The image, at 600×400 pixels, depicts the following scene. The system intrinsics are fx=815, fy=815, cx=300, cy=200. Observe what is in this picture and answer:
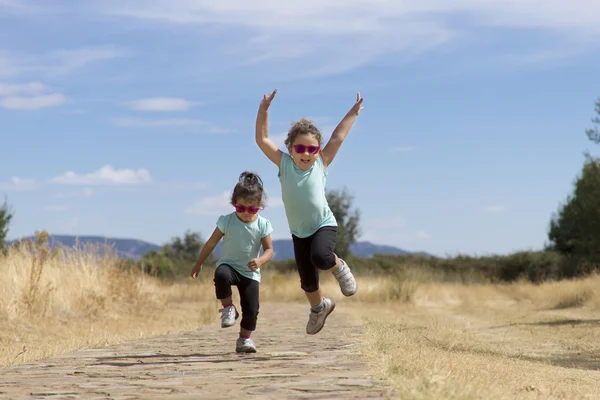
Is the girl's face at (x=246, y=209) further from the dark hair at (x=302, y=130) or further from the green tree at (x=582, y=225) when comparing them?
the green tree at (x=582, y=225)

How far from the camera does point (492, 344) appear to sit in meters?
12.3

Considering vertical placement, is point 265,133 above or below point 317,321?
above

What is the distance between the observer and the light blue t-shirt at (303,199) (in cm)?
720

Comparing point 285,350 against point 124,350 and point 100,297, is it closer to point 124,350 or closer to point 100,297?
point 124,350

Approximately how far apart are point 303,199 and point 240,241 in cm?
80

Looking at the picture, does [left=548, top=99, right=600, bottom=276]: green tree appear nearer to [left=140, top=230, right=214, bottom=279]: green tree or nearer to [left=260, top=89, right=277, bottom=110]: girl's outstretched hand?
[left=140, top=230, right=214, bottom=279]: green tree

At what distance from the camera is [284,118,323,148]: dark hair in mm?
7379

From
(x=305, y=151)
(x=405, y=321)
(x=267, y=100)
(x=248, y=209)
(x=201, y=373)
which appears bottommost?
(x=405, y=321)

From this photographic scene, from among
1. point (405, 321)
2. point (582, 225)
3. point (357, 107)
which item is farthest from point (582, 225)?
point (357, 107)

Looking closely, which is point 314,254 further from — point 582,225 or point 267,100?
point 582,225

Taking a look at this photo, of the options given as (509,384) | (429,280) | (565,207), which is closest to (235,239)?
(509,384)

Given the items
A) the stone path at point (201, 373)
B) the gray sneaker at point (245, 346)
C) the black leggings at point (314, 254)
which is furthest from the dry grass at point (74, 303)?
the black leggings at point (314, 254)

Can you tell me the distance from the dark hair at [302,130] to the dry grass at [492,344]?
1.97 meters

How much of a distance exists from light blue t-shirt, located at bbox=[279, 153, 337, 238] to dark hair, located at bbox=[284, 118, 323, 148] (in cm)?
24
